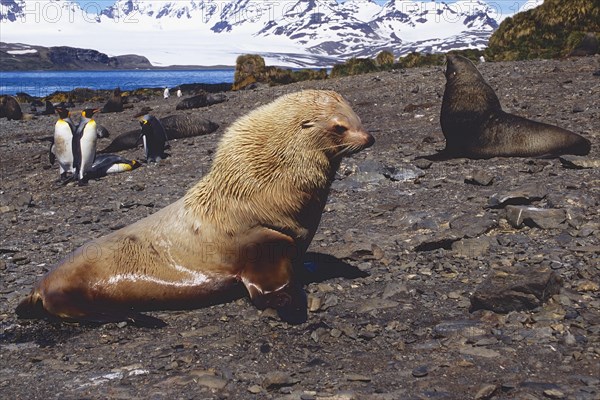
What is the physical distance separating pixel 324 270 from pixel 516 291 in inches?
59.1

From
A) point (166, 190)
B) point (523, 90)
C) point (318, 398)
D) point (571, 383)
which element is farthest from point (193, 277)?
point (523, 90)

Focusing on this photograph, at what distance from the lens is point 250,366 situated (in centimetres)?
355

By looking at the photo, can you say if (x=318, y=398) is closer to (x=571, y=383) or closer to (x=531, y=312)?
(x=571, y=383)

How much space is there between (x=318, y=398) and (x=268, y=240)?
1367 millimetres

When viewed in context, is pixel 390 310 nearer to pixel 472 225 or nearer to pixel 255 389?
pixel 255 389

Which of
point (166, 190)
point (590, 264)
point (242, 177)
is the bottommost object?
point (166, 190)

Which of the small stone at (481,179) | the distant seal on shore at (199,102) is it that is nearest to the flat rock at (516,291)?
the small stone at (481,179)

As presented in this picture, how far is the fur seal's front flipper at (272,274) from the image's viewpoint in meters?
4.13

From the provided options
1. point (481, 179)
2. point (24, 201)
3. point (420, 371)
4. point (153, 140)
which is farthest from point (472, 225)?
point (153, 140)

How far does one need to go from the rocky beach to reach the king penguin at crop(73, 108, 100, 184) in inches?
80.4

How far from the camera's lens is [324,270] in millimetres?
4914

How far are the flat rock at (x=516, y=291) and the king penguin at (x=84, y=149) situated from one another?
7.43 metres

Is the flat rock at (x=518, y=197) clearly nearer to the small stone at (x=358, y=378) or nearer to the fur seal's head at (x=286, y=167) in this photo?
the fur seal's head at (x=286, y=167)

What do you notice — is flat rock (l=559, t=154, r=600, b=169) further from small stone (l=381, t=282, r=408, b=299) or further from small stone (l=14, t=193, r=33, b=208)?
small stone (l=14, t=193, r=33, b=208)
